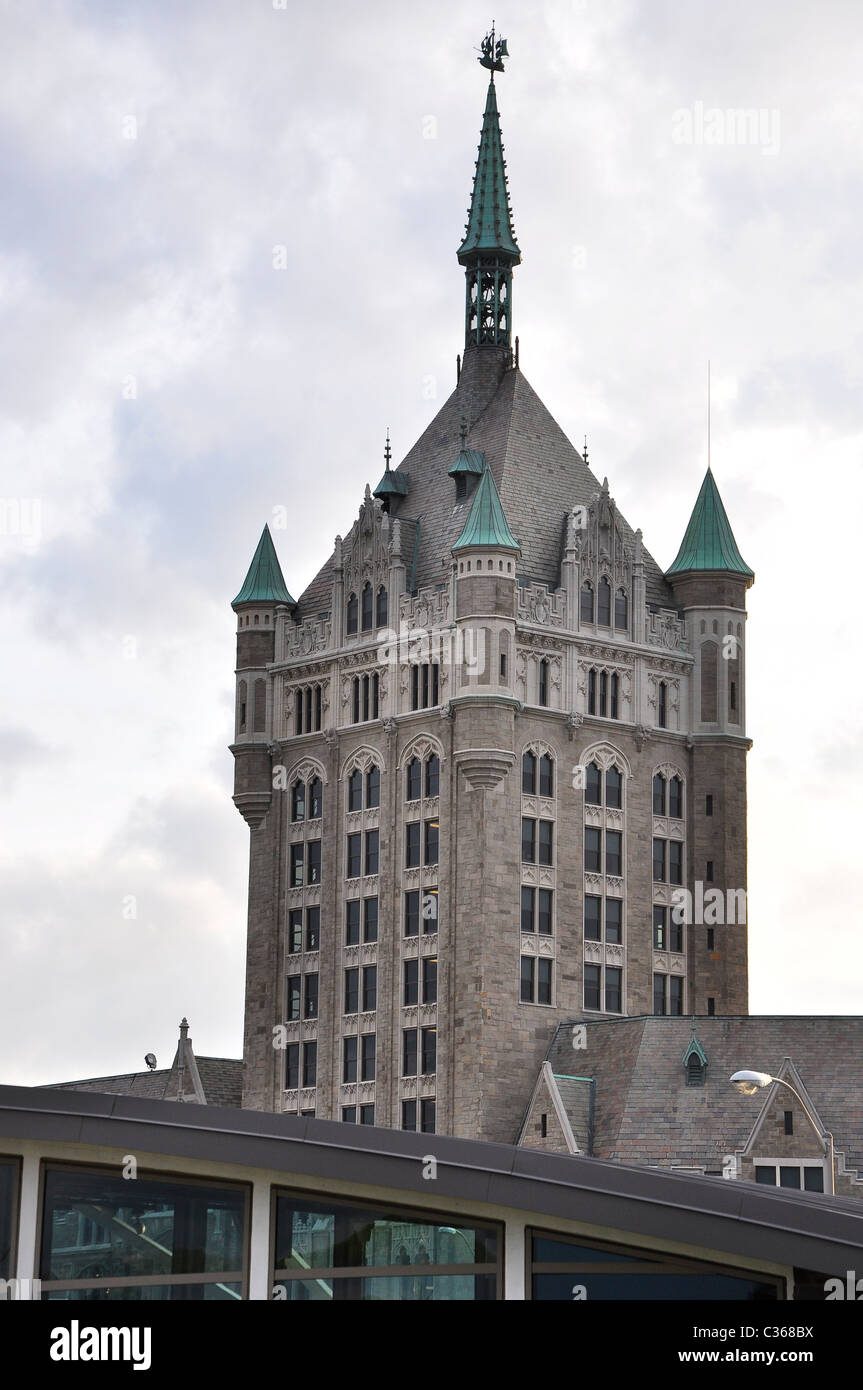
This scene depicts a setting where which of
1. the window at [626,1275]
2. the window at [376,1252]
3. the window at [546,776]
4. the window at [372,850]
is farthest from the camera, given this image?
the window at [372,850]

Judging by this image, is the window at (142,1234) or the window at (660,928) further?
the window at (660,928)

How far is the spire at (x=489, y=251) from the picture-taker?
129125 millimetres

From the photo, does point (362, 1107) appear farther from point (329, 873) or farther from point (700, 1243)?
point (700, 1243)

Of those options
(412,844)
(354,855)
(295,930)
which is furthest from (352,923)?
(412,844)

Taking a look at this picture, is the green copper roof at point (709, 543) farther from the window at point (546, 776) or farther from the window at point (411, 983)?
the window at point (411, 983)

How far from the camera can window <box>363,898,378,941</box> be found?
375 feet

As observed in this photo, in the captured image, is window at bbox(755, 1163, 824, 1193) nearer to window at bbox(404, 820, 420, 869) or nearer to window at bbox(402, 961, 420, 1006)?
window at bbox(402, 961, 420, 1006)

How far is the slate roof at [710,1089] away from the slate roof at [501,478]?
26.5 metres

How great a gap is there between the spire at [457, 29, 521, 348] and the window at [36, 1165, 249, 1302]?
341 ft

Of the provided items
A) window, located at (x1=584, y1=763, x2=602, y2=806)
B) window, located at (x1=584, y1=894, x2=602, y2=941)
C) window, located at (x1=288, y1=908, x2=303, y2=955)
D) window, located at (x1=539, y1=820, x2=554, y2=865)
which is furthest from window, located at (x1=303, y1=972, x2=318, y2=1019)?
window, located at (x1=584, y1=763, x2=602, y2=806)

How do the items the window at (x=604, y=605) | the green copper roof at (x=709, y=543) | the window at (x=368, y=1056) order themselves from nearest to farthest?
1. the window at (x=368, y=1056)
2. the window at (x=604, y=605)
3. the green copper roof at (x=709, y=543)

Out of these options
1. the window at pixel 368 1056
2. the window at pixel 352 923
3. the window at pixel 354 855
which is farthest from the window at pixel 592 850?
the window at pixel 368 1056
